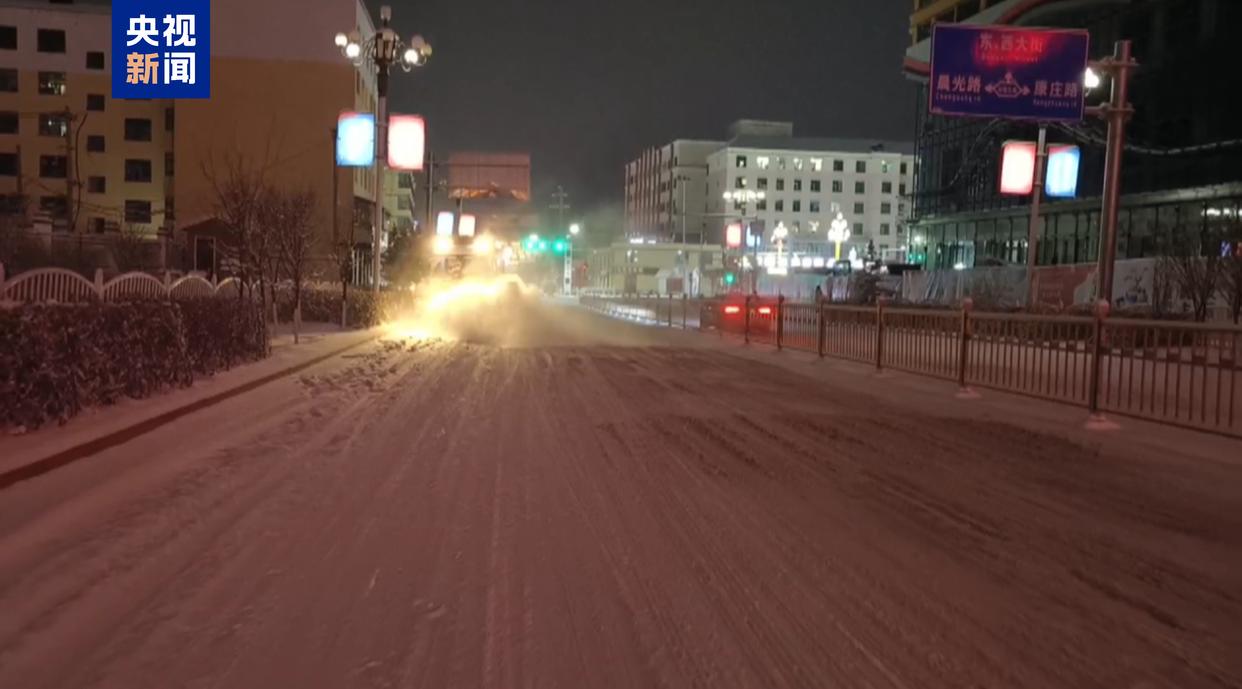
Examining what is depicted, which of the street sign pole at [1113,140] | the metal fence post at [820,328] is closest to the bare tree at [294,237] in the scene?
the metal fence post at [820,328]

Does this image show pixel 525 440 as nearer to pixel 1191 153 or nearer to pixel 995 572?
pixel 995 572

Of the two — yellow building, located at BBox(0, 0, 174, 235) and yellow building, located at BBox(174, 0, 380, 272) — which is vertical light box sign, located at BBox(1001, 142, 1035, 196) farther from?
yellow building, located at BBox(0, 0, 174, 235)

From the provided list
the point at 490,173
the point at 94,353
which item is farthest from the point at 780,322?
the point at 490,173

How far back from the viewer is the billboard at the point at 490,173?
47.6 metres

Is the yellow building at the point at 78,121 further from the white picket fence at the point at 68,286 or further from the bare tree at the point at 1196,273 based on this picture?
the bare tree at the point at 1196,273

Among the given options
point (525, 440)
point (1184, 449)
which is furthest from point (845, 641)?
point (1184, 449)

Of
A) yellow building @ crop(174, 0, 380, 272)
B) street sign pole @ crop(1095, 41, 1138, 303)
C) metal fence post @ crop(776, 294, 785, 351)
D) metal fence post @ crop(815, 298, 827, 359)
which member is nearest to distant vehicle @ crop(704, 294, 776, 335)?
metal fence post @ crop(776, 294, 785, 351)

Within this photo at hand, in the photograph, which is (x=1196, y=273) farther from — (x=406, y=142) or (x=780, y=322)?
(x=406, y=142)

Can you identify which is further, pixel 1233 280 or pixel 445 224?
pixel 445 224

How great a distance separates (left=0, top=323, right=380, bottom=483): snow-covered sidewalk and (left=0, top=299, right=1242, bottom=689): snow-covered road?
1.44 feet

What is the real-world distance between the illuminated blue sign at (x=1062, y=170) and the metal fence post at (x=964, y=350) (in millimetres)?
15040

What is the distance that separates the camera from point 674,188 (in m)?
123

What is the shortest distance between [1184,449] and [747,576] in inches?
271

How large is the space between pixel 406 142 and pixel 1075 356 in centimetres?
2095
